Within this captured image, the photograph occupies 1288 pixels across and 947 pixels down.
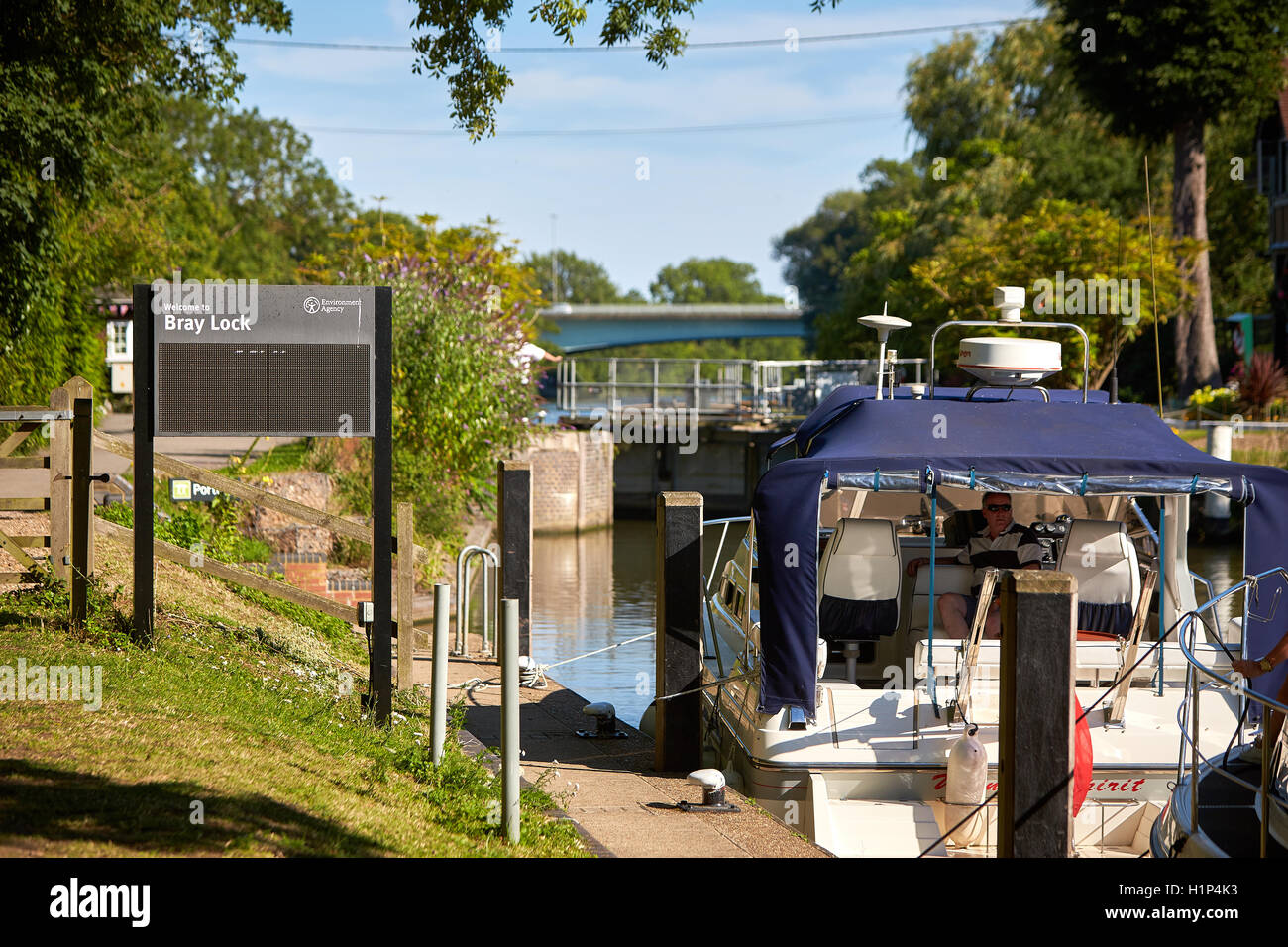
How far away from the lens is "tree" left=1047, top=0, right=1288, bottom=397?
128ft

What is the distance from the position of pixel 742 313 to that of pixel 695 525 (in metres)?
73.4

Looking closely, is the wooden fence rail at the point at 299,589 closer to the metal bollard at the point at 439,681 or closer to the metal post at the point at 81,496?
the metal post at the point at 81,496

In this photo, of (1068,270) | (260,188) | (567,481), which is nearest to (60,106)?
(567,481)

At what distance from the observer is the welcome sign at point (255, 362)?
337 inches

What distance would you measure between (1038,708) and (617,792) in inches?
138

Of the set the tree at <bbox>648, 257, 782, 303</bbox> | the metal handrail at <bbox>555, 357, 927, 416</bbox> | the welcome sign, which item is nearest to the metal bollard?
the welcome sign

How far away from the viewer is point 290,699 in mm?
8648

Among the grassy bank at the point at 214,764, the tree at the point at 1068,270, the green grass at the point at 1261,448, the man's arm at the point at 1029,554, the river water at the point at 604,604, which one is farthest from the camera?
the tree at the point at 1068,270

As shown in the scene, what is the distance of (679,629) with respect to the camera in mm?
9102

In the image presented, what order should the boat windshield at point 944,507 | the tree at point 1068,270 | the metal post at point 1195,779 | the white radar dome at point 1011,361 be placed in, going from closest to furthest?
the metal post at point 1195,779 → the white radar dome at point 1011,361 → the boat windshield at point 944,507 → the tree at point 1068,270

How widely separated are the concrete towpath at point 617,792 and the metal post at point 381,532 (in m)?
1.12

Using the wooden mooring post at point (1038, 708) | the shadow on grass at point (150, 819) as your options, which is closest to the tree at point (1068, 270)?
the wooden mooring post at point (1038, 708)
